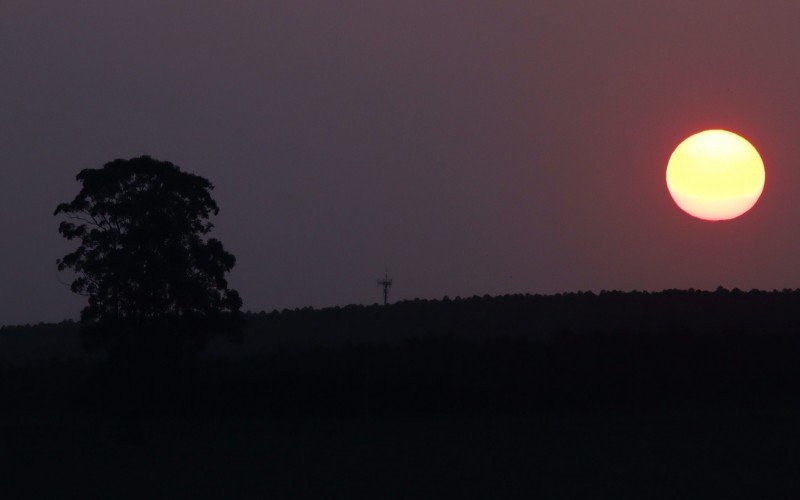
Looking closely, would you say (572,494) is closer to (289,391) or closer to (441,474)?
(441,474)

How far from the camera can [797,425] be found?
1946 inches

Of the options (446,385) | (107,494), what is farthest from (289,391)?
(107,494)

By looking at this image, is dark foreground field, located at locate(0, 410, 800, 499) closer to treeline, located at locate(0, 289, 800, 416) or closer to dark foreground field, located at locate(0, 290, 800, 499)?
dark foreground field, located at locate(0, 290, 800, 499)

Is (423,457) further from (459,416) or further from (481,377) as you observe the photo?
(481,377)

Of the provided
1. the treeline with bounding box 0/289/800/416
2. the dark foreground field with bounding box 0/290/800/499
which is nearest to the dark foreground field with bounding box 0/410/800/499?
the dark foreground field with bounding box 0/290/800/499

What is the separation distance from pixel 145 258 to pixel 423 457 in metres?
12.3

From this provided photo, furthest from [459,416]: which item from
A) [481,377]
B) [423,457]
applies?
[423,457]

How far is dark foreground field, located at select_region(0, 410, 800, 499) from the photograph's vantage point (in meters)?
37.1

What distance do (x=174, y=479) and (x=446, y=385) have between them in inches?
848

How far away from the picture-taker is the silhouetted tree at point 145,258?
46812mm

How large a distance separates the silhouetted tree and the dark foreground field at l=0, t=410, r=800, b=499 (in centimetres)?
451

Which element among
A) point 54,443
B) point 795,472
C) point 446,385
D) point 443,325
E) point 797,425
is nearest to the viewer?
point 795,472

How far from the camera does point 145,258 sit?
1853 inches

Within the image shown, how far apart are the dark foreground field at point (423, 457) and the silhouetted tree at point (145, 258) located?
4.51 meters
